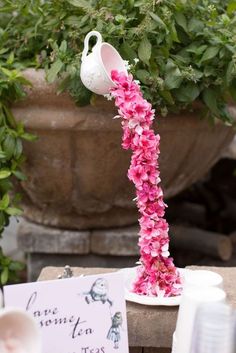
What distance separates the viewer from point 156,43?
1.69 meters

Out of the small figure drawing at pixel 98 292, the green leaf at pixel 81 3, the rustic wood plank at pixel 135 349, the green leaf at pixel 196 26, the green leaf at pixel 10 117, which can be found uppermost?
the green leaf at pixel 81 3

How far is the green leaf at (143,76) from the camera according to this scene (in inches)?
64.7

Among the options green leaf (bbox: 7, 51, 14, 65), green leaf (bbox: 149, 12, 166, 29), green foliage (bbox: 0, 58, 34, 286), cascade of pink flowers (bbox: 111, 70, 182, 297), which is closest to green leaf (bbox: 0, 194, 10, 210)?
green foliage (bbox: 0, 58, 34, 286)

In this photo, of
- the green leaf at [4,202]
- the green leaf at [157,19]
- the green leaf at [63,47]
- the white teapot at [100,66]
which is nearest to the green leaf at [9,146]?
the green leaf at [4,202]

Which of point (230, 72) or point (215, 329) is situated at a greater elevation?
point (230, 72)

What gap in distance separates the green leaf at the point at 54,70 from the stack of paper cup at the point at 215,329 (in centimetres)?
87

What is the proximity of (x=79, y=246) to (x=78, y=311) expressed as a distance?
893 mm

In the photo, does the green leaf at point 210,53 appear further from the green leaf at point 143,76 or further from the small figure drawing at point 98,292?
the small figure drawing at point 98,292

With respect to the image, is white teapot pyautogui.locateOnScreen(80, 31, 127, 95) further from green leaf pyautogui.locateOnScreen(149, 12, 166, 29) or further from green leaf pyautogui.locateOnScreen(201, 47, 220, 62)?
green leaf pyautogui.locateOnScreen(201, 47, 220, 62)

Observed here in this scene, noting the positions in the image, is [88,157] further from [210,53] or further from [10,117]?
[210,53]

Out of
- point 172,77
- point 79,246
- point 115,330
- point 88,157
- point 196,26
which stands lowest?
point 79,246

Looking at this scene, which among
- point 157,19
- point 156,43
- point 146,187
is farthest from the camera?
point 156,43

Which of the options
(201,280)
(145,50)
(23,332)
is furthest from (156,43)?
(23,332)

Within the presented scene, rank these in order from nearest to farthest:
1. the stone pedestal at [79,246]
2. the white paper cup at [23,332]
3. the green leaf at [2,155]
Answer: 1. the white paper cup at [23,332]
2. the green leaf at [2,155]
3. the stone pedestal at [79,246]
